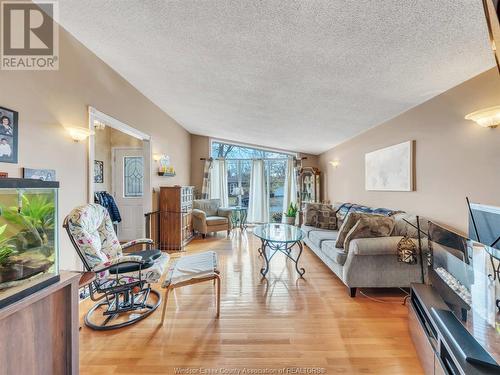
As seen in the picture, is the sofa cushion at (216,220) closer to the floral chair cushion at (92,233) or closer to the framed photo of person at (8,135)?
the floral chair cushion at (92,233)

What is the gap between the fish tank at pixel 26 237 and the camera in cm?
90

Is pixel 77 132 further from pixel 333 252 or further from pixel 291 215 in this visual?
pixel 291 215

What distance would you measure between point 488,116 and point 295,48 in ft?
5.47

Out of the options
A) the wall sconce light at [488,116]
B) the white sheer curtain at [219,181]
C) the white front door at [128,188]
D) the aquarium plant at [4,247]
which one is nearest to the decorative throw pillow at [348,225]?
the wall sconce light at [488,116]

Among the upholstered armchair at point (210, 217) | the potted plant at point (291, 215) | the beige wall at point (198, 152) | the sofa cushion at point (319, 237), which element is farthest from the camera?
the beige wall at point (198, 152)

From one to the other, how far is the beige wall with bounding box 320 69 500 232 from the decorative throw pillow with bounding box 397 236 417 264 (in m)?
0.51

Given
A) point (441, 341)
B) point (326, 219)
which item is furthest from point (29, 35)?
point (326, 219)

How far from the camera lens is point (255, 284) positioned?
9.01 ft

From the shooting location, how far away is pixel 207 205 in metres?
5.55

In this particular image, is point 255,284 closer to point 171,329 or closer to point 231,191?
point 171,329

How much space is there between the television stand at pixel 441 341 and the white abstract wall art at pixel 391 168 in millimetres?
1656

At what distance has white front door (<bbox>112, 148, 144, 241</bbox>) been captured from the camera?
14.8 feet

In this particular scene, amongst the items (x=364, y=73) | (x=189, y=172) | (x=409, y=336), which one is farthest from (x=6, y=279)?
(x=189, y=172)

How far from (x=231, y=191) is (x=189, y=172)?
136 cm
